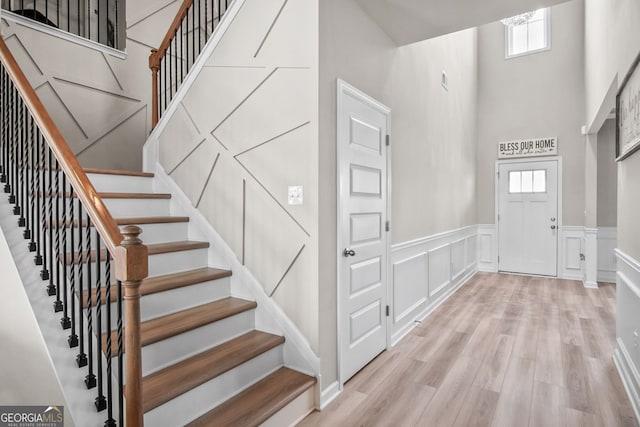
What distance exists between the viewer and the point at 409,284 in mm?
3693

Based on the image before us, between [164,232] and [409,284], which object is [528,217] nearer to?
[409,284]

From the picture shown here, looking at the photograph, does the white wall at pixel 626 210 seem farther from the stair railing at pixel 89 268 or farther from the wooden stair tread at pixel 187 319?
the stair railing at pixel 89 268

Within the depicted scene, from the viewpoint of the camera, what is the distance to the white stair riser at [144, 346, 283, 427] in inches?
70.1

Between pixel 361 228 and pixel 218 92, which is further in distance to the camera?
pixel 218 92

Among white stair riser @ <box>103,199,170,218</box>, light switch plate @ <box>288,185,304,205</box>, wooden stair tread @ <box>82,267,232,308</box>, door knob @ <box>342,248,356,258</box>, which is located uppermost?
light switch plate @ <box>288,185,304,205</box>

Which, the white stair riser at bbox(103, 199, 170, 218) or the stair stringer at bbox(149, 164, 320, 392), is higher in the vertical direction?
the white stair riser at bbox(103, 199, 170, 218)

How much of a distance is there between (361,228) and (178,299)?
138cm

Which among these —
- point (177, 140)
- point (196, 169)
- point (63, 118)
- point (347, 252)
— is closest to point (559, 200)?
point (347, 252)

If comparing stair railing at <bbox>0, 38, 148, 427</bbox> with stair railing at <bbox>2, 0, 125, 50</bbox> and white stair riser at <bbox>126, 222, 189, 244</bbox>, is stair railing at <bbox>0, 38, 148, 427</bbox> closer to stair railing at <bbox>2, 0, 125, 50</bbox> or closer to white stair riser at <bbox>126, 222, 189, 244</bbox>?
white stair riser at <bbox>126, 222, 189, 244</bbox>

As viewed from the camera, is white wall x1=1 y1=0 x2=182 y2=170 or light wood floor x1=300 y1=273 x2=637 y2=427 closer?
light wood floor x1=300 y1=273 x2=637 y2=427

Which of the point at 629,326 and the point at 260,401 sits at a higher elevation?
the point at 629,326

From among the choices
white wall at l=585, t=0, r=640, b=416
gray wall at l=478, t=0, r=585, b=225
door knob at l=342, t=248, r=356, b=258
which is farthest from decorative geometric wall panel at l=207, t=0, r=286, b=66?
gray wall at l=478, t=0, r=585, b=225

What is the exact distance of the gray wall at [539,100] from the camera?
6125 millimetres

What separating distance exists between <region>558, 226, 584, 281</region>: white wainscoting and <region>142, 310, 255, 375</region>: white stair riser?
228 inches
